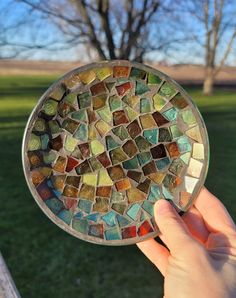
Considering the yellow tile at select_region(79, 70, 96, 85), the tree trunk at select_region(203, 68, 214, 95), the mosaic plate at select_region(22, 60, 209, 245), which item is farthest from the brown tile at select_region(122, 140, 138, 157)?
the tree trunk at select_region(203, 68, 214, 95)

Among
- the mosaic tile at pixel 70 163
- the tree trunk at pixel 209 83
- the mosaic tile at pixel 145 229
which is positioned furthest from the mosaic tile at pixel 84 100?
the tree trunk at pixel 209 83

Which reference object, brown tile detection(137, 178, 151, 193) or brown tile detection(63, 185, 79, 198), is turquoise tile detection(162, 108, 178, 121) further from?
brown tile detection(63, 185, 79, 198)

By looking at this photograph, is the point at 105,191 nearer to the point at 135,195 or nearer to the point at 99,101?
the point at 135,195

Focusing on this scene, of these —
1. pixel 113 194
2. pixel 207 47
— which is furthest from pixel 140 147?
pixel 207 47

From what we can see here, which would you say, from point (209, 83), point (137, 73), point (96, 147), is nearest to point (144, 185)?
point (96, 147)

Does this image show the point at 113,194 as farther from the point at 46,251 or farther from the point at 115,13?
the point at 115,13

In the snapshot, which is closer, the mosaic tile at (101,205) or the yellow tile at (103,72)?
the yellow tile at (103,72)

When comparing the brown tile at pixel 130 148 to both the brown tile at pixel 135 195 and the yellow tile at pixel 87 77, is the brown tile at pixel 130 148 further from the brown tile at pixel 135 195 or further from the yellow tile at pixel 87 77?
the yellow tile at pixel 87 77
